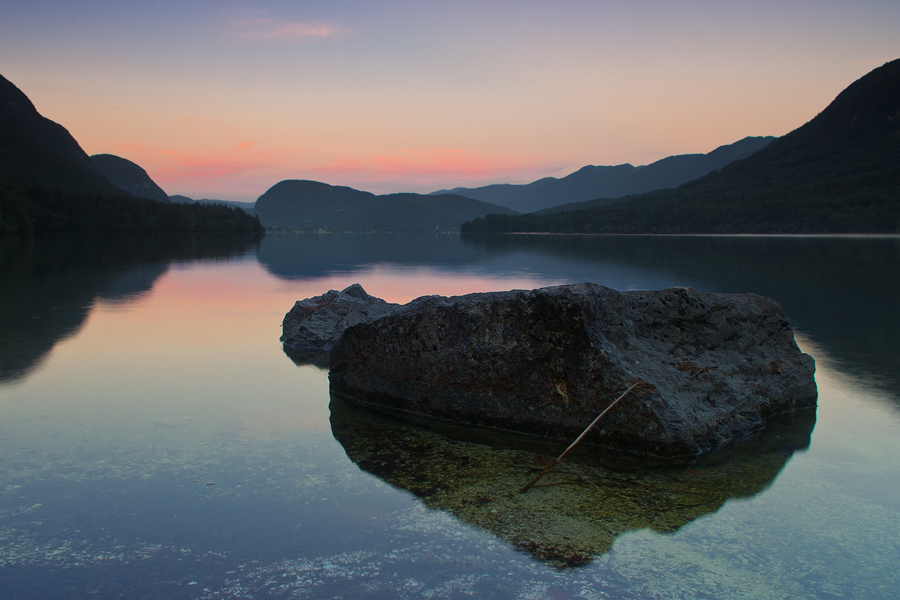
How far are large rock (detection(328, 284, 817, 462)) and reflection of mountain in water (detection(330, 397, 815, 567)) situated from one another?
0.42 meters

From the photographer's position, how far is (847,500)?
3996mm

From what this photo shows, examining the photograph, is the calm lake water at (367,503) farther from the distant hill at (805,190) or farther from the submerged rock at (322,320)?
the distant hill at (805,190)

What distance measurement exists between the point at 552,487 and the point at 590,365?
1.28 meters

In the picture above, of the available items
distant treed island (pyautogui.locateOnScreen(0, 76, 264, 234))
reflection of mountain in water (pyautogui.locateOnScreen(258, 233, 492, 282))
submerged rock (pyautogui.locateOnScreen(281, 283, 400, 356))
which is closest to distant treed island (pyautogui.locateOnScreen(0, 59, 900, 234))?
distant treed island (pyautogui.locateOnScreen(0, 76, 264, 234))

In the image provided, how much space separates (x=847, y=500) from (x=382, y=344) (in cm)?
417

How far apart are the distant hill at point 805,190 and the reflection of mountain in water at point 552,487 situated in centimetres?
8956

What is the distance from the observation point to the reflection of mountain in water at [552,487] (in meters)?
3.50

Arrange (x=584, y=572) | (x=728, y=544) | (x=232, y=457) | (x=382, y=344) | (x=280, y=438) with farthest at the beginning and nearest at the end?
(x=382, y=344)
(x=280, y=438)
(x=232, y=457)
(x=728, y=544)
(x=584, y=572)

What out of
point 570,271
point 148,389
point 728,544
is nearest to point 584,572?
point 728,544

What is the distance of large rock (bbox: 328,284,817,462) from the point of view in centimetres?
496

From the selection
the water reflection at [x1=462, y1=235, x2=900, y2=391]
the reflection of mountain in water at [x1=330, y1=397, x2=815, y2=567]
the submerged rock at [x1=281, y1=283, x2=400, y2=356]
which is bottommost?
the water reflection at [x1=462, y1=235, x2=900, y2=391]

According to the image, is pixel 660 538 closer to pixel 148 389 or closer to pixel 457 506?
pixel 457 506

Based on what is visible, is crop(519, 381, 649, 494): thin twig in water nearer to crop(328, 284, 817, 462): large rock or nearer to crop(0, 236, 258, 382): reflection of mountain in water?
crop(328, 284, 817, 462): large rock

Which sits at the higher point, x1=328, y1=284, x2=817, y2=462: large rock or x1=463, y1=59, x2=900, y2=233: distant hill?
x1=463, y1=59, x2=900, y2=233: distant hill
